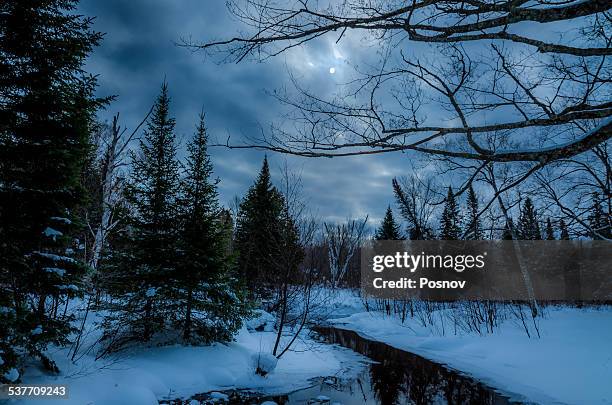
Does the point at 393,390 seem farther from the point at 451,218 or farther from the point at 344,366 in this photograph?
the point at 451,218

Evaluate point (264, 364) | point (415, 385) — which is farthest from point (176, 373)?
point (415, 385)

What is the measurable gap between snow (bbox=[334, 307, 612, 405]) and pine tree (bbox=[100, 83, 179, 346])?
8.37 meters

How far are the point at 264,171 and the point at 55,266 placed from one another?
2119 centimetres

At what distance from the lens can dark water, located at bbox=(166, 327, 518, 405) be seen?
6.77m

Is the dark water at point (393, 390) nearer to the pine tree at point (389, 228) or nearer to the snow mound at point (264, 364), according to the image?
the snow mound at point (264, 364)

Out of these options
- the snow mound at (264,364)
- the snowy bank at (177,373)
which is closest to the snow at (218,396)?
the snowy bank at (177,373)

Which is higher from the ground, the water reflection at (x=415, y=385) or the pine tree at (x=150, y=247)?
the pine tree at (x=150, y=247)

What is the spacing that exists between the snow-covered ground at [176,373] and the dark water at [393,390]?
0.44 meters

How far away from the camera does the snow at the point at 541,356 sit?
7.02 meters

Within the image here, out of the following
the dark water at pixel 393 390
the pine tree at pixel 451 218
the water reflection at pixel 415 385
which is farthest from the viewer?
the water reflection at pixel 415 385

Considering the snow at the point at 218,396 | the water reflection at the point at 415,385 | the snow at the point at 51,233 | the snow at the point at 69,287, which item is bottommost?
the water reflection at the point at 415,385

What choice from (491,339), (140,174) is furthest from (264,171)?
(491,339)

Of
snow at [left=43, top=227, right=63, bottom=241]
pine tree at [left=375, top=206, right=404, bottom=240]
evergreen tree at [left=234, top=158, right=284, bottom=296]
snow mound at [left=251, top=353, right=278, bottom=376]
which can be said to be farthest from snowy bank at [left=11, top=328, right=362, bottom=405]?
pine tree at [left=375, top=206, right=404, bottom=240]

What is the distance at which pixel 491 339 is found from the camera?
11.6 meters
